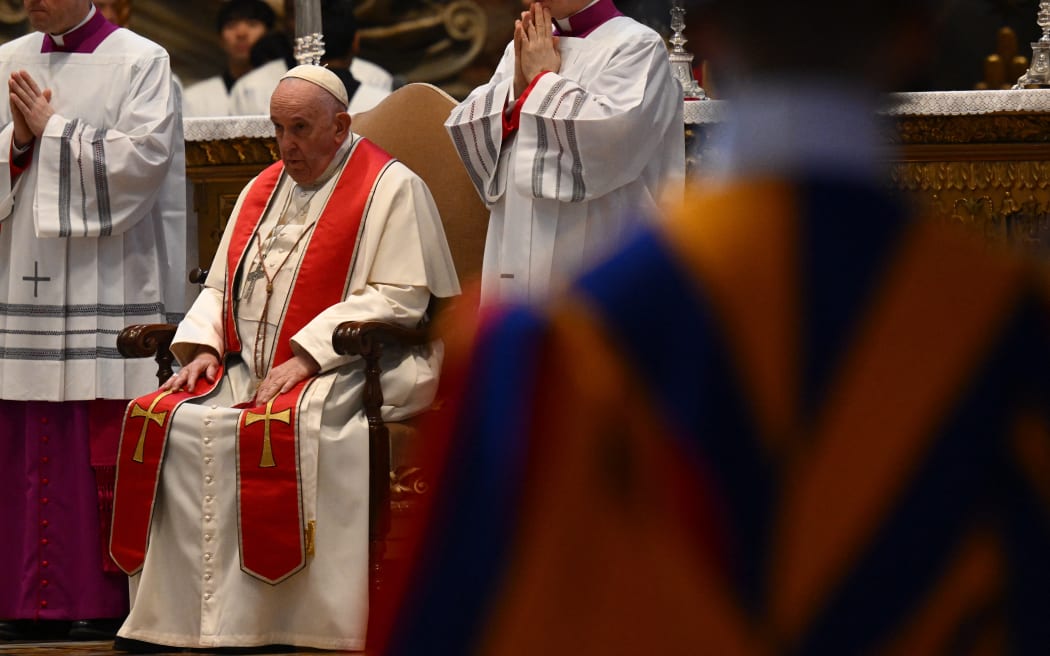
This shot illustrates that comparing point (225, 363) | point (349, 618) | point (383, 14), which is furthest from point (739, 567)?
point (383, 14)

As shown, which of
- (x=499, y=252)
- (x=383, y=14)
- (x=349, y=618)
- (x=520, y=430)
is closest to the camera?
(x=520, y=430)

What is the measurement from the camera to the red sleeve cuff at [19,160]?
17.8 feet

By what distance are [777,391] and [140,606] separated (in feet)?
14.3

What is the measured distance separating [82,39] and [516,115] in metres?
1.55

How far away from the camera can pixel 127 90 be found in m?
5.56

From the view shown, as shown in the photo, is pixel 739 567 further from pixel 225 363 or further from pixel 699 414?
pixel 225 363

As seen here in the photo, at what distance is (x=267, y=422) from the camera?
193 inches

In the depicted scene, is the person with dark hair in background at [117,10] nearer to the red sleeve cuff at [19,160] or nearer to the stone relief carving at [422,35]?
the stone relief carving at [422,35]

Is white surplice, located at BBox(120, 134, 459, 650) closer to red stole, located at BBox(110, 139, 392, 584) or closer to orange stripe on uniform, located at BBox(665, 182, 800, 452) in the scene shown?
red stole, located at BBox(110, 139, 392, 584)

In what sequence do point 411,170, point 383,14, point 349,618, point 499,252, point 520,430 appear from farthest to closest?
point 383,14 → point 411,170 → point 499,252 → point 349,618 → point 520,430

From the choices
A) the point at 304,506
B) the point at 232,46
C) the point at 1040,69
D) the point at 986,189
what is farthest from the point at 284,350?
the point at 232,46

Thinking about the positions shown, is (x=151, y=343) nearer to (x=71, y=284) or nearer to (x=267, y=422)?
(x=71, y=284)

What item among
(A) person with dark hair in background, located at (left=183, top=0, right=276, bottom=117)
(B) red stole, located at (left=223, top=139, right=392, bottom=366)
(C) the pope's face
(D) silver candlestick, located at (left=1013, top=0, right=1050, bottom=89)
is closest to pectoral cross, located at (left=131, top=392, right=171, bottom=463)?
(B) red stole, located at (left=223, top=139, right=392, bottom=366)

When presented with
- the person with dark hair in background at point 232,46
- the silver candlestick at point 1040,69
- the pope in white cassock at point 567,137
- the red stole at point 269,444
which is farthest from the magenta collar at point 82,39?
the person with dark hair in background at point 232,46
